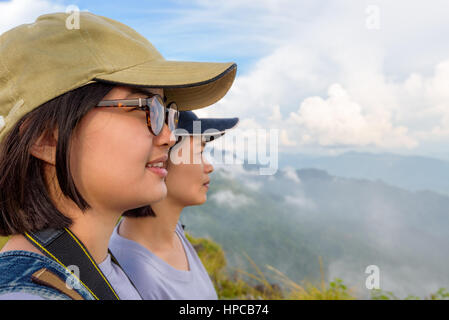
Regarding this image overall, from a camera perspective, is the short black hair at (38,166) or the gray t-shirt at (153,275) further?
the gray t-shirt at (153,275)

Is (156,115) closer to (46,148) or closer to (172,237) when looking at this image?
(46,148)

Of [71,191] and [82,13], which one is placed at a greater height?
[82,13]

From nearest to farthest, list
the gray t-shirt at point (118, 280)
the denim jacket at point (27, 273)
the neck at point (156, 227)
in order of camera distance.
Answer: the denim jacket at point (27, 273) → the gray t-shirt at point (118, 280) → the neck at point (156, 227)

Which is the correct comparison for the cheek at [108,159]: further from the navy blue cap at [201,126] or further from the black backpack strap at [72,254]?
the navy blue cap at [201,126]

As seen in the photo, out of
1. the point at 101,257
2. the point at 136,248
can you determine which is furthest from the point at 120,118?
the point at 136,248

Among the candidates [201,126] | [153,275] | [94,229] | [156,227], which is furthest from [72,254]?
[201,126]

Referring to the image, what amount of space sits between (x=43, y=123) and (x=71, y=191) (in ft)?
0.98

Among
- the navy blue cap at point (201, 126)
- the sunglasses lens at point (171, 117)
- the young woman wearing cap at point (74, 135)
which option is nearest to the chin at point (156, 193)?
the young woman wearing cap at point (74, 135)

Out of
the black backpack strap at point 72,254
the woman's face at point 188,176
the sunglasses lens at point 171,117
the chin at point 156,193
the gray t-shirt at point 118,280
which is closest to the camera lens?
the black backpack strap at point 72,254

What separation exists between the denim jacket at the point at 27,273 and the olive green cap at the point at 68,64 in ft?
1.68

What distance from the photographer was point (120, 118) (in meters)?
1.49

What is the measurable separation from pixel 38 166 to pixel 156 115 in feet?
1.80

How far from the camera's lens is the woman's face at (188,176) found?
8.52ft
